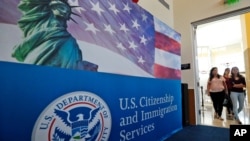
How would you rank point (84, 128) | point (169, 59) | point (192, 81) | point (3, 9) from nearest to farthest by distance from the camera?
point (3, 9) → point (84, 128) → point (169, 59) → point (192, 81)

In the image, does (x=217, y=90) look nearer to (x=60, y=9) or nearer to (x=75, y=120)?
(x=75, y=120)

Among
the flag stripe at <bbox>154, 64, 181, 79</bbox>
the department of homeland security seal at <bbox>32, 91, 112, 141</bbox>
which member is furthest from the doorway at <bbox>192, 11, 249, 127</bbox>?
the department of homeland security seal at <bbox>32, 91, 112, 141</bbox>

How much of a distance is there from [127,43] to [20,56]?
1249 mm

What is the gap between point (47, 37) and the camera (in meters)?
1.46

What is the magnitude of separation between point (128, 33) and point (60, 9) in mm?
934

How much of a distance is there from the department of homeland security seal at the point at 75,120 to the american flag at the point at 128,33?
0.57m

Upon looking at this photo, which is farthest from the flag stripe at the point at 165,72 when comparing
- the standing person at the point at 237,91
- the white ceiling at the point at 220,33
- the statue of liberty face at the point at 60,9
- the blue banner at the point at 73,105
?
the white ceiling at the point at 220,33

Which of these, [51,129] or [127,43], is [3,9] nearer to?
[51,129]

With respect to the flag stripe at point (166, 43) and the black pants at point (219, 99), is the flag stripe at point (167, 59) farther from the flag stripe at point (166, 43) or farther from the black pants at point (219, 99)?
the black pants at point (219, 99)

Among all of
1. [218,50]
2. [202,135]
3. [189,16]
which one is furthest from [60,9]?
[218,50]

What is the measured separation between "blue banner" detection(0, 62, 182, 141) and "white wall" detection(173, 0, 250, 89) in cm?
187

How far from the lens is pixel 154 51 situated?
278 cm

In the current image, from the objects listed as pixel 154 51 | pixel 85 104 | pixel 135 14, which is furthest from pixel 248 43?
pixel 85 104

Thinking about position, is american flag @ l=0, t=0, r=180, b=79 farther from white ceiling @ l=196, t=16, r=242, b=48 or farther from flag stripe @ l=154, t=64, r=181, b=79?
white ceiling @ l=196, t=16, r=242, b=48
